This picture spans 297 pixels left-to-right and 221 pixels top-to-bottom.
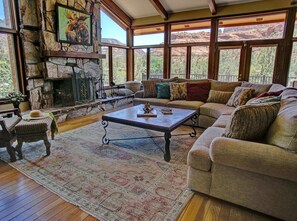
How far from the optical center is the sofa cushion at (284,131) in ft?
4.82

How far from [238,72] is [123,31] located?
4.32m

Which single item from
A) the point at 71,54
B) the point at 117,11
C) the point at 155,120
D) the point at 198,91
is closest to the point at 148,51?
the point at 117,11

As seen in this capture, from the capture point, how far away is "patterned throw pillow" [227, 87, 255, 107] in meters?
3.67

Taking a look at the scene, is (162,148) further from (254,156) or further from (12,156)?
(12,156)

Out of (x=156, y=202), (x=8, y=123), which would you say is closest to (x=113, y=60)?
(x=8, y=123)

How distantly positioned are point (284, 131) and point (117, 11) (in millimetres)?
6631

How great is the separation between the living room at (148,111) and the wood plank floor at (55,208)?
1 centimetres

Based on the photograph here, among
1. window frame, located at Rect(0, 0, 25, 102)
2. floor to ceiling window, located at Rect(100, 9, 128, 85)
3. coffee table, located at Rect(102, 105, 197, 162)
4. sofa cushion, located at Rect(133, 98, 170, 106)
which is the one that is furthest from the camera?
floor to ceiling window, located at Rect(100, 9, 128, 85)

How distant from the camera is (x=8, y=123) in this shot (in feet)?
8.93

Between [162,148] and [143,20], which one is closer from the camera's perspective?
[162,148]

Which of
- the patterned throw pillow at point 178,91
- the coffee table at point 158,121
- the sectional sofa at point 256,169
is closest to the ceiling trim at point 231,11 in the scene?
the patterned throw pillow at point 178,91

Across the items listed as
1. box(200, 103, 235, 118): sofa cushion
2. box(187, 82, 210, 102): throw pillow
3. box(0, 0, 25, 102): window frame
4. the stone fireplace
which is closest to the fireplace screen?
the stone fireplace

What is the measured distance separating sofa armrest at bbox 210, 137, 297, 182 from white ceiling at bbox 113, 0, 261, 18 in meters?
5.46

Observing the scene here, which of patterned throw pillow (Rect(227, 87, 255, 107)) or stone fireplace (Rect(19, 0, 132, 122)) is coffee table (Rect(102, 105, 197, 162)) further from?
stone fireplace (Rect(19, 0, 132, 122))
